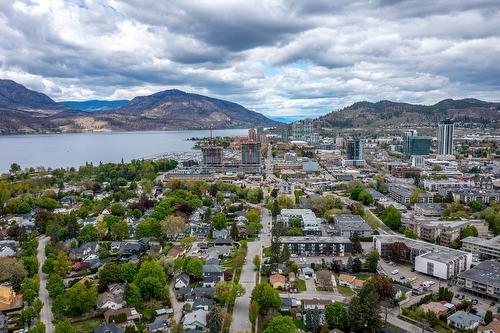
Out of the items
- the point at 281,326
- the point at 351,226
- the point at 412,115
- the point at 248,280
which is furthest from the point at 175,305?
the point at 412,115

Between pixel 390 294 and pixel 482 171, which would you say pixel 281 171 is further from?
pixel 390 294

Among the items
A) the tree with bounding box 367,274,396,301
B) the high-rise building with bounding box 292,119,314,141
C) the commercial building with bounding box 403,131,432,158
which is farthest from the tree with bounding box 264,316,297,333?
the high-rise building with bounding box 292,119,314,141

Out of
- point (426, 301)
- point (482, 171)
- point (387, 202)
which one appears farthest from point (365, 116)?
point (426, 301)

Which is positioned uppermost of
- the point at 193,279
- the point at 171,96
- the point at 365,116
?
the point at 171,96

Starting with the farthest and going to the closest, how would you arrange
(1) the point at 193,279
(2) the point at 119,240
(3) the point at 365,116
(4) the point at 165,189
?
(3) the point at 365,116 < (4) the point at 165,189 < (2) the point at 119,240 < (1) the point at 193,279

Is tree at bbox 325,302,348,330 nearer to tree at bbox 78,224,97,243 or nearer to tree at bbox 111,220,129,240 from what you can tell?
tree at bbox 111,220,129,240

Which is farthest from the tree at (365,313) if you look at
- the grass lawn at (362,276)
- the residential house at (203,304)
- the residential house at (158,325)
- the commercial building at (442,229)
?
the commercial building at (442,229)

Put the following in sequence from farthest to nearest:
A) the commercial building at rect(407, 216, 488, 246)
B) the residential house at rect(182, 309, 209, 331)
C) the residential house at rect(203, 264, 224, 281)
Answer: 1. the commercial building at rect(407, 216, 488, 246)
2. the residential house at rect(203, 264, 224, 281)
3. the residential house at rect(182, 309, 209, 331)
